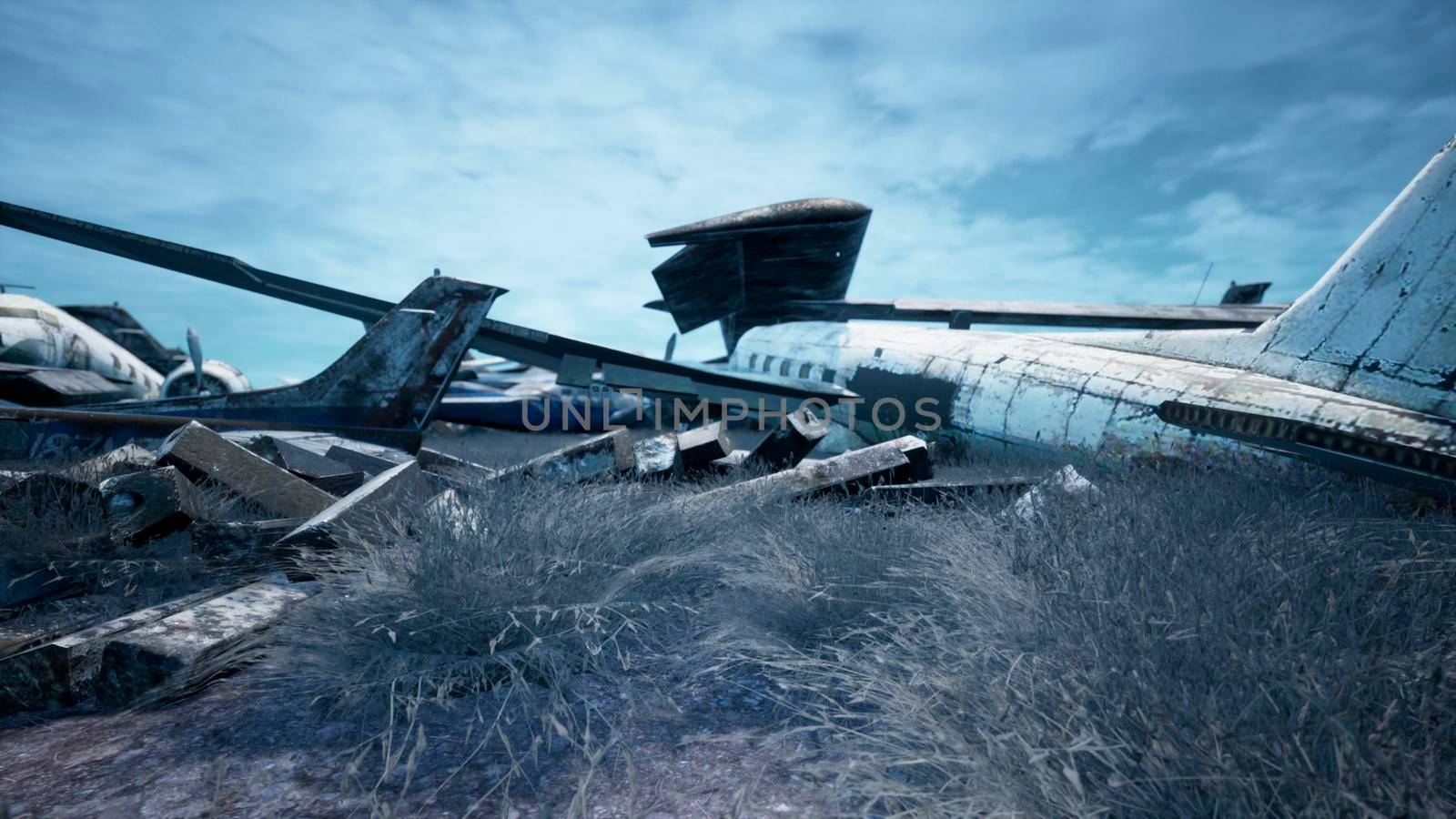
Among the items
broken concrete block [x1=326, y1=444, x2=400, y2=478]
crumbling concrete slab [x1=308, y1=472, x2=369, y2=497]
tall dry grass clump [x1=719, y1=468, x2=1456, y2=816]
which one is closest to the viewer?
tall dry grass clump [x1=719, y1=468, x2=1456, y2=816]

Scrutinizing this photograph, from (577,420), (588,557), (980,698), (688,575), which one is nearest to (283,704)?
(588,557)

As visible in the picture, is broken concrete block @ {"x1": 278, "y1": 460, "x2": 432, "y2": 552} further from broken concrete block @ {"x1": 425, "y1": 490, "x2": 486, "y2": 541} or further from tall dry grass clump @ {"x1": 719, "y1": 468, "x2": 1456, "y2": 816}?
tall dry grass clump @ {"x1": 719, "y1": 468, "x2": 1456, "y2": 816}

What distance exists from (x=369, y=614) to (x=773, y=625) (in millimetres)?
1977

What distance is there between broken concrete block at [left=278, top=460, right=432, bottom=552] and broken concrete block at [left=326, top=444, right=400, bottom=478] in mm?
1493

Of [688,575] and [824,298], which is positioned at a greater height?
[824,298]

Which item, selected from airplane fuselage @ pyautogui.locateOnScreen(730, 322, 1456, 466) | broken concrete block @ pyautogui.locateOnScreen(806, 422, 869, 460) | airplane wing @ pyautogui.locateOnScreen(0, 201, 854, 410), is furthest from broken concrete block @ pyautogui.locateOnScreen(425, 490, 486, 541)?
broken concrete block @ pyautogui.locateOnScreen(806, 422, 869, 460)

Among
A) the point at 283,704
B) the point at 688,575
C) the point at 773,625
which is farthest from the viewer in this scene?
the point at 688,575

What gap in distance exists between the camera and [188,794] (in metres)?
2.23

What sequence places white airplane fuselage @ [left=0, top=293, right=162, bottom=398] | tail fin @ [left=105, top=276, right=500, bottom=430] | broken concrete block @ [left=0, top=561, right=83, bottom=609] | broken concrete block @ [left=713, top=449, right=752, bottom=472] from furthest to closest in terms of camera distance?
1. white airplane fuselage @ [left=0, top=293, right=162, bottom=398]
2. tail fin @ [left=105, top=276, right=500, bottom=430]
3. broken concrete block @ [left=713, top=449, right=752, bottom=472]
4. broken concrete block @ [left=0, top=561, right=83, bottom=609]

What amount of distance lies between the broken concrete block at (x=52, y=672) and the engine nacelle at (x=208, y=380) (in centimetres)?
1229

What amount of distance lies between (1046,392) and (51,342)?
2032 centimetres

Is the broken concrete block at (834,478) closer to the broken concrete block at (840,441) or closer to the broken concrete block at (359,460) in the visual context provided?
the broken concrete block at (359,460)

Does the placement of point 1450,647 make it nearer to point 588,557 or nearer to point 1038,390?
point 588,557

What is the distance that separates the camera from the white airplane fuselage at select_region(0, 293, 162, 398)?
14.2 metres
